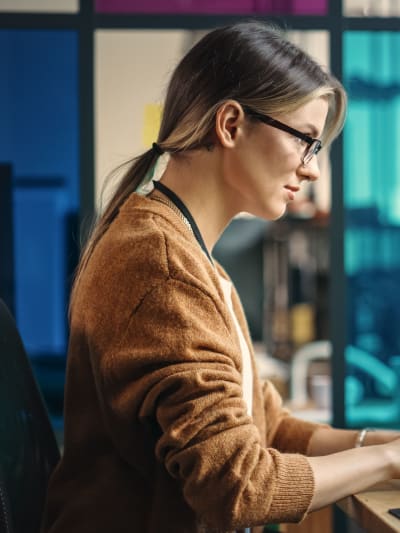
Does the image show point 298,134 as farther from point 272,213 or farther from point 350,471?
point 350,471

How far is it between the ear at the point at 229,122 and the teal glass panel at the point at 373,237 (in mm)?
1325

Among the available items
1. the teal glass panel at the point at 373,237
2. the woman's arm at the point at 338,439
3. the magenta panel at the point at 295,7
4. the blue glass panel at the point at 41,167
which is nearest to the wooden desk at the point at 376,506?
the woman's arm at the point at 338,439

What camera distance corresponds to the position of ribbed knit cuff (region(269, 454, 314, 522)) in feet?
3.24

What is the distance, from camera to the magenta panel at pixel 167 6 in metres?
2.38

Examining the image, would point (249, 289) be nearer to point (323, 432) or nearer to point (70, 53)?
point (70, 53)

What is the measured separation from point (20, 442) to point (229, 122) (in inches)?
22.2

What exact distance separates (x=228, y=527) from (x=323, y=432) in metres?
0.46

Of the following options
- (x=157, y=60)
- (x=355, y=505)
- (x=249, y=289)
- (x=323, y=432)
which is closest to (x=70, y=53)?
(x=157, y=60)

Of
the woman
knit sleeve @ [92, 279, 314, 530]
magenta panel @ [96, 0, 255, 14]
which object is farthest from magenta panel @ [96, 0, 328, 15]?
knit sleeve @ [92, 279, 314, 530]

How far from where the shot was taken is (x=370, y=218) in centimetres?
246

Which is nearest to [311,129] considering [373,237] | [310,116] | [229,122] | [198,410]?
[310,116]

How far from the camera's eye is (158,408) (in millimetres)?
989

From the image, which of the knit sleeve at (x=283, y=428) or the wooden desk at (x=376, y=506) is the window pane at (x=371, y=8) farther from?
the wooden desk at (x=376, y=506)

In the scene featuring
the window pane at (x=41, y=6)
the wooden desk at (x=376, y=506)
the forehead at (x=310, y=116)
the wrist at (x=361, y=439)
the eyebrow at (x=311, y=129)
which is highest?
the window pane at (x=41, y=6)
